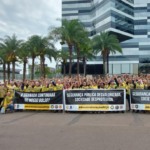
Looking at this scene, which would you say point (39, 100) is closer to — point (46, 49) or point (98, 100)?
point (98, 100)

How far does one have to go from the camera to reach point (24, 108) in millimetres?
16438

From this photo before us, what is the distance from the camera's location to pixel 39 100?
1622 centimetres

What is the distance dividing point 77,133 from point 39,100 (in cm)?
675

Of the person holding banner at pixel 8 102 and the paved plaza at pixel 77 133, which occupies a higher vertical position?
the person holding banner at pixel 8 102

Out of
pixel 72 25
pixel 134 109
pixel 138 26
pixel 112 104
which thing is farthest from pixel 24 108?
pixel 138 26

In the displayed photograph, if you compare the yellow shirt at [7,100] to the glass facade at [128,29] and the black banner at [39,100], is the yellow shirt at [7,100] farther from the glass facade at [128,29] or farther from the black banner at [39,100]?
the glass facade at [128,29]

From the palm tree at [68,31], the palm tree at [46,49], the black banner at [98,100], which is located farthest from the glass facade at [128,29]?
the black banner at [98,100]

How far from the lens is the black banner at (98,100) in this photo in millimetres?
15141

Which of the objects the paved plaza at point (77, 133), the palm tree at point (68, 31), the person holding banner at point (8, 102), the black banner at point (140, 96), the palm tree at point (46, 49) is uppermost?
the palm tree at point (68, 31)

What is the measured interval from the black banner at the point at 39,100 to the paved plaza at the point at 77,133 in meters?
2.48

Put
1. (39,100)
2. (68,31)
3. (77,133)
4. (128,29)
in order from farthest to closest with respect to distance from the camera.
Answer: (128,29) → (68,31) → (39,100) → (77,133)

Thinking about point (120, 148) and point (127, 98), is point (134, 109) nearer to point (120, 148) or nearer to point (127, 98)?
point (127, 98)

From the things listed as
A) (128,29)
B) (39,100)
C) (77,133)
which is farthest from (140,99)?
(128,29)

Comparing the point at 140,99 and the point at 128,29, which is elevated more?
the point at 128,29
